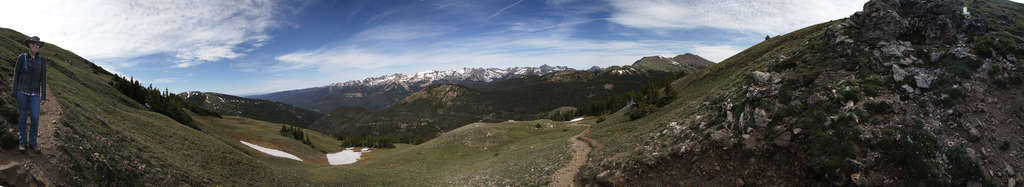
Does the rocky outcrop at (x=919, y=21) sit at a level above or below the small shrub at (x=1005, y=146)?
above

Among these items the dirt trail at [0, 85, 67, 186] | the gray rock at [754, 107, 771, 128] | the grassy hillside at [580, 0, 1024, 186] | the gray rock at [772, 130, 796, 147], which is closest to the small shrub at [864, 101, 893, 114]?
the grassy hillside at [580, 0, 1024, 186]

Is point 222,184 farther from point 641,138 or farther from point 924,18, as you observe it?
point 924,18

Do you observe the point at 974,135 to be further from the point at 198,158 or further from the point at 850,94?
the point at 198,158

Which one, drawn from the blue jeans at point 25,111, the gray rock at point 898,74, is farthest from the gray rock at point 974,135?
the blue jeans at point 25,111

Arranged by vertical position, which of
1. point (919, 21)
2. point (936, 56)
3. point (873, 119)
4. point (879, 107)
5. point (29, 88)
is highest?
point (919, 21)

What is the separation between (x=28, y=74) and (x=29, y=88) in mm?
455

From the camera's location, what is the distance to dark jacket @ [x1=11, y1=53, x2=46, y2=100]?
31.6 feet

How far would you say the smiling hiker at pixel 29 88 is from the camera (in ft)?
31.8

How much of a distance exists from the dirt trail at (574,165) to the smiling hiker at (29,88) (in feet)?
74.4

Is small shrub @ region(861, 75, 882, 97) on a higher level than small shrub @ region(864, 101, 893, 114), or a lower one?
higher

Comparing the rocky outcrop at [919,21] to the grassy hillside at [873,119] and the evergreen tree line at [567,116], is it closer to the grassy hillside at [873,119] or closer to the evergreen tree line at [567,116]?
the grassy hillside at [873,119]

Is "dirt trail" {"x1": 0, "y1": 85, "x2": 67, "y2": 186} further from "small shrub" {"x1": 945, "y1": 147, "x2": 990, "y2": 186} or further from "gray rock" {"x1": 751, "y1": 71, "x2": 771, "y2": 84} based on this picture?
"gray rock" {"x1": 751, "y1": 71, "x2": 771, "y2": 84}

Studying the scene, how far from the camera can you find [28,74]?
9812 mm

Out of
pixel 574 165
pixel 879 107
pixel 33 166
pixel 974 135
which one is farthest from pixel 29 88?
pixel 974 135
